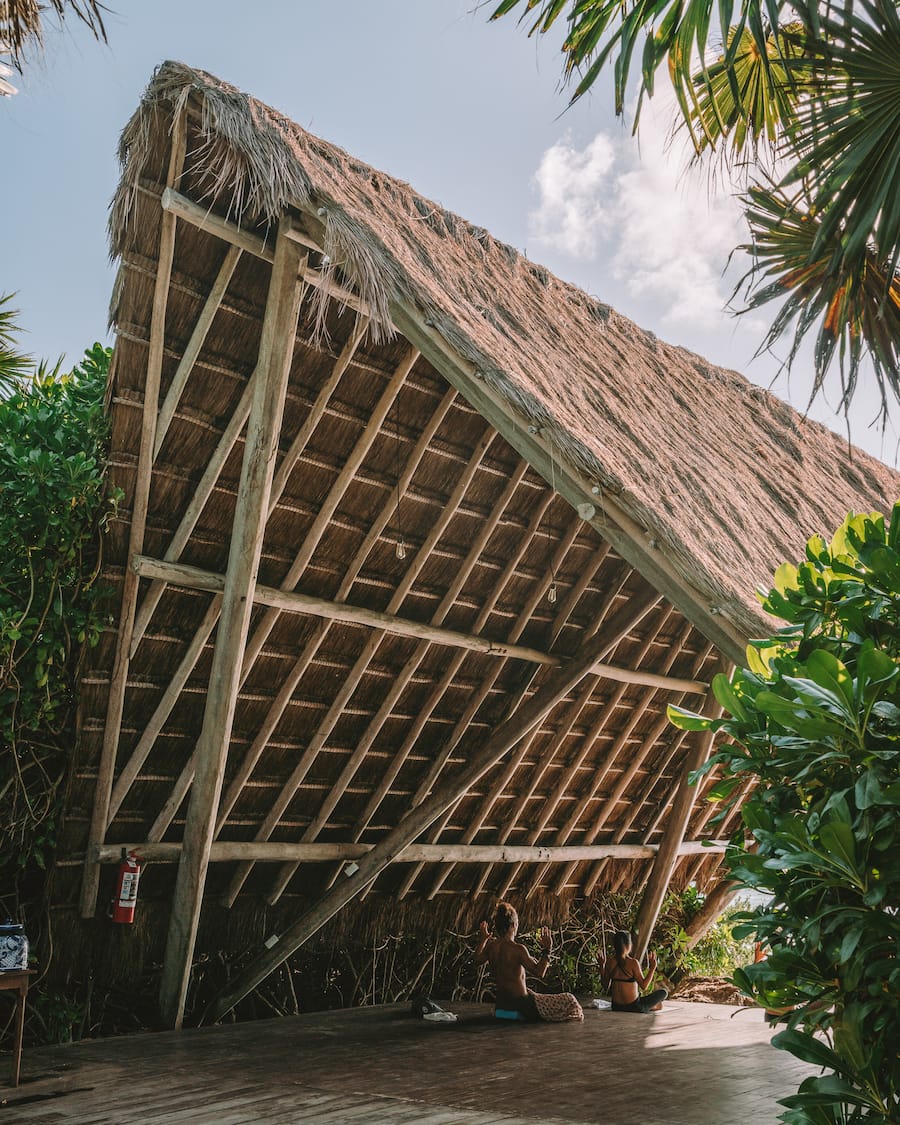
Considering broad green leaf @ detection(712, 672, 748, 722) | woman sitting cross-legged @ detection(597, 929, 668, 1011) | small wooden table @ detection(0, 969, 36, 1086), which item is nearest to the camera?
broad green leaf @ detection(712, 672, 748, 722)

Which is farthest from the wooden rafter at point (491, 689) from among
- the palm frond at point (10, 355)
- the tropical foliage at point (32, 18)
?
the tropical foliage at point (32, 18)

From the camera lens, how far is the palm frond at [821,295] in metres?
3.25

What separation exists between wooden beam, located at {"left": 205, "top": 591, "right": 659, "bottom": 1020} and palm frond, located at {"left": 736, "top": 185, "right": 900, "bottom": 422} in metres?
2.52

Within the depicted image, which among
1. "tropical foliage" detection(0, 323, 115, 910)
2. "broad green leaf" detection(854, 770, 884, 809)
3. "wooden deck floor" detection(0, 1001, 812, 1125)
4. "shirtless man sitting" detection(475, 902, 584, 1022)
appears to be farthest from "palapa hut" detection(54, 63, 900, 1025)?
"broad green leaf" detection(854, 770, 884, 809)

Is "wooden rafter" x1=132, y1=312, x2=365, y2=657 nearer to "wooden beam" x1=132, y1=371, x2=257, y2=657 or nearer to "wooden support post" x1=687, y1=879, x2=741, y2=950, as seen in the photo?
"wooden beam" x1=132, y1=371, x2=257, y2=657

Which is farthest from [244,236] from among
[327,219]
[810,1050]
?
[810,1050]

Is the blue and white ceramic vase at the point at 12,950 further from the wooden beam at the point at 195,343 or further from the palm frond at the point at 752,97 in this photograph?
the palm frond at the point at 752,97

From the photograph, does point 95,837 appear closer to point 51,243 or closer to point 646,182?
point 646,182

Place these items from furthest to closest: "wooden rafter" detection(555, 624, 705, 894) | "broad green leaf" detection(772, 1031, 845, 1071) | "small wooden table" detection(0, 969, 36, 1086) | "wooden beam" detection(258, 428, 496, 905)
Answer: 1. "wooden rafter" detection(555, 624, 705, 894)
2. "wooden beam" detection(258, 428, 496, 905)
3. "small wooden table" detection(0, 969, 36, 1086)
4. "broad green leaf" detection(772, 1031, 845, 1071)

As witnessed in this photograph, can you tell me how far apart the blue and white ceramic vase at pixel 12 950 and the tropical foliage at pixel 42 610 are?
912mm

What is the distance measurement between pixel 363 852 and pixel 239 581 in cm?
272

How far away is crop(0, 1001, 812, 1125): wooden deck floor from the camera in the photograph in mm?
3600

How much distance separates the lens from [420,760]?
21.5ft

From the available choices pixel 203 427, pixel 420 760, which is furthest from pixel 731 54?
pixel 420 760
